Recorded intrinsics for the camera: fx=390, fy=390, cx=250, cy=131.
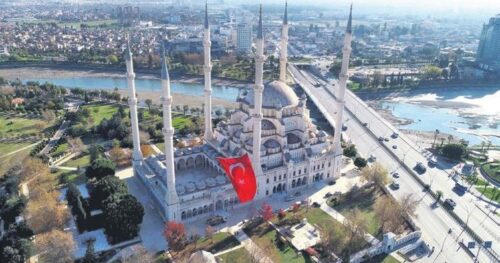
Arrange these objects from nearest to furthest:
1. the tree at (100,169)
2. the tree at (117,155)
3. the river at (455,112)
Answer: the tree at (100,169) → the tree at (117,155) → the river at (455,112)

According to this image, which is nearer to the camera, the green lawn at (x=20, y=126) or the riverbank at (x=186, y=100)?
the green lawn at (x=20, y=126)

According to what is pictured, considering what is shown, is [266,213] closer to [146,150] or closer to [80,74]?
[146,150]

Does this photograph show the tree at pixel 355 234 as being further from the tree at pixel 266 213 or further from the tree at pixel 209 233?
the tree at pixel 209 233

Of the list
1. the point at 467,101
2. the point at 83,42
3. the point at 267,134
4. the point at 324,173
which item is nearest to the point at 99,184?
the point at 267,134

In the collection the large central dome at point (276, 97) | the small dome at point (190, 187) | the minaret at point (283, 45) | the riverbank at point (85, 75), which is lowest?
the small dome at point (190, 187)

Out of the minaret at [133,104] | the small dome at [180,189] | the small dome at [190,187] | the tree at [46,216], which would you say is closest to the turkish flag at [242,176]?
the small dome at [190,187]

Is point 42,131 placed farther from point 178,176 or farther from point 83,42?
point 83,42

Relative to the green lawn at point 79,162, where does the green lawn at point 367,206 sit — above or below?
below
